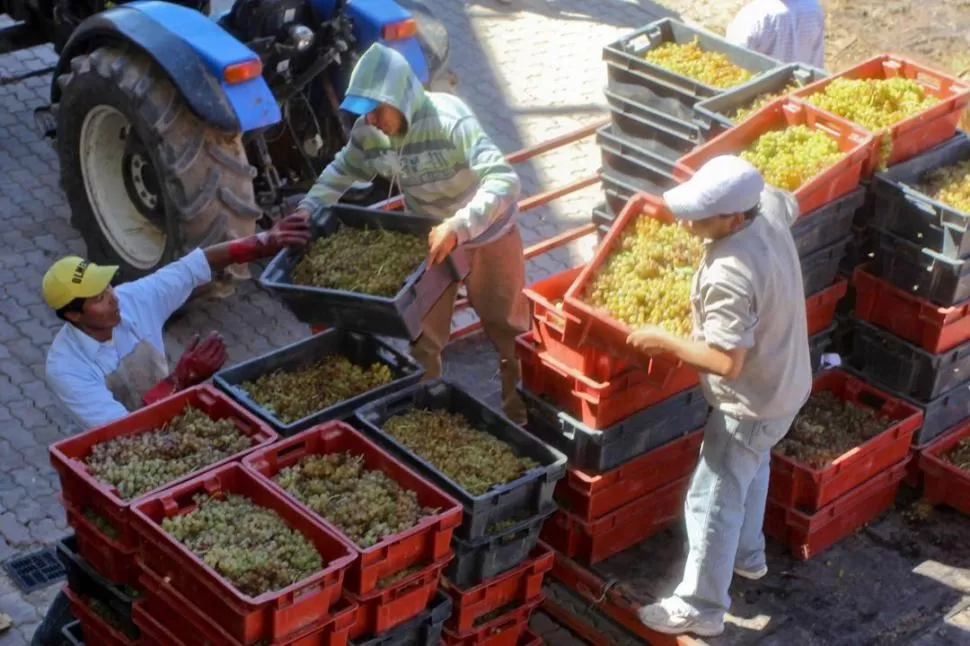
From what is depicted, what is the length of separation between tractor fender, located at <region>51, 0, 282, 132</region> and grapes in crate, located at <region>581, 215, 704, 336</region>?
234 cm

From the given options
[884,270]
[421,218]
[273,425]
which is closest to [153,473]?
[273,425]

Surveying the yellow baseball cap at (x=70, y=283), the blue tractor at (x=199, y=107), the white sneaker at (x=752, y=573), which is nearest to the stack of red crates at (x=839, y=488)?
the white sneaker at (x=752, y=573)

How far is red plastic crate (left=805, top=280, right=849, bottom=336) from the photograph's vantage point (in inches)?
257

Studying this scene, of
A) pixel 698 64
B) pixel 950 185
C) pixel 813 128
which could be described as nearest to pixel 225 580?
pixel 813 128

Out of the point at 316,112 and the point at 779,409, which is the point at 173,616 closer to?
the point at 779,409

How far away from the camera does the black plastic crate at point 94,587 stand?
5.35m

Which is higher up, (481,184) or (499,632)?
(481,184)

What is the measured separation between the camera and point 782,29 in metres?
8.16

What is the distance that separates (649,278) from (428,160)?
1.13 metres

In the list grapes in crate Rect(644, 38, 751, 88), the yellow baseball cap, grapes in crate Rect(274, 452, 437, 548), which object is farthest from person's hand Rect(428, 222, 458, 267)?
grapes in crate Rect(644, 38, 751, 88)

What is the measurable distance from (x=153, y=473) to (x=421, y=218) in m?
1.61

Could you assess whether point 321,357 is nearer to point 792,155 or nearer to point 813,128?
point 792,155

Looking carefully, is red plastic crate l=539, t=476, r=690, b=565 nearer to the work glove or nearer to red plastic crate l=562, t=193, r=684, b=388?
red plastic crate l=562, t=193, r=684, b=388

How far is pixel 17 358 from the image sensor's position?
792 cm
